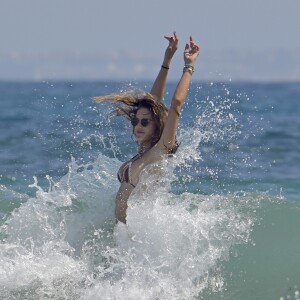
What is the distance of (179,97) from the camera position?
22.3 ft

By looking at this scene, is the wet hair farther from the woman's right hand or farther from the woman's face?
the woman's right hand

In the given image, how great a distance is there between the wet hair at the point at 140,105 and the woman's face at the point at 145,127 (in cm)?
2

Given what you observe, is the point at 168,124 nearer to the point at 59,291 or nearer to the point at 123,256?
the point at 123,256

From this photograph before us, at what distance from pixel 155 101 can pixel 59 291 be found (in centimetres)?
151

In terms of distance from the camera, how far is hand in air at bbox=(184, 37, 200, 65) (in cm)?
693

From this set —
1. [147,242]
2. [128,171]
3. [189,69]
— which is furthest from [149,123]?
[147,242]

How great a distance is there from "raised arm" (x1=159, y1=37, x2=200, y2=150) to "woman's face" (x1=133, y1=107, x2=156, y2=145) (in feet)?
0.64

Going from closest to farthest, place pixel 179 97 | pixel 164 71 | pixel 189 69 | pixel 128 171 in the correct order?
1. pixel 179 97
2. pixel 189 69
3. pixel 128 171
4. pixel 164 71

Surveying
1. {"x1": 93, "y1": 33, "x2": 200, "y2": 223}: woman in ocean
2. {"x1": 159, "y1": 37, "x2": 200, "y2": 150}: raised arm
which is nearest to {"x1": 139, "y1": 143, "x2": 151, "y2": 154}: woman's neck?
{"x1": 93, "y1": 33, "x2": 200, "y2": 223}: woman in ocean

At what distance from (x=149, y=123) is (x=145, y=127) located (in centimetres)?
4

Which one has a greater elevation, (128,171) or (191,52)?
(191,52)

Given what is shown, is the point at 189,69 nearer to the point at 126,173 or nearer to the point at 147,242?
the point at 126,173

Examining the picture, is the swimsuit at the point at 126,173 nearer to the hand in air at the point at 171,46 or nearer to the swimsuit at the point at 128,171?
the swimsuit at the point at 128,171

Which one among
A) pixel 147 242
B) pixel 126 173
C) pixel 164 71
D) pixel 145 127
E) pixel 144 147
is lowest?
pixel 147 242
